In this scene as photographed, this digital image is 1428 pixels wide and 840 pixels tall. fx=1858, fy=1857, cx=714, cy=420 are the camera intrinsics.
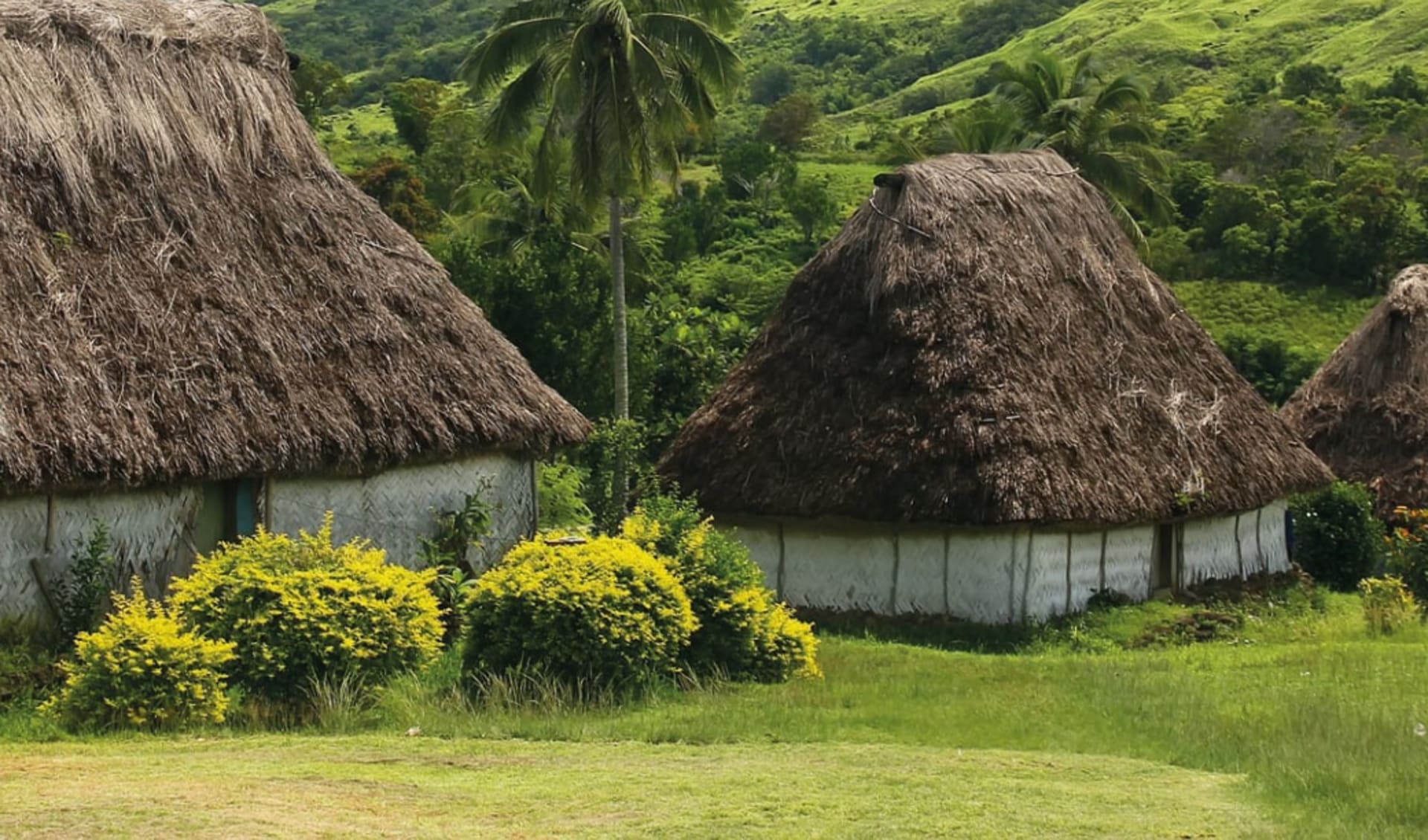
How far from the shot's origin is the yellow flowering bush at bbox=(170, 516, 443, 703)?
13.4 meters

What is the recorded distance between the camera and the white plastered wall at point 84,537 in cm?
1543

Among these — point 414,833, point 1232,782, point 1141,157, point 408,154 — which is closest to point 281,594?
point 414,833

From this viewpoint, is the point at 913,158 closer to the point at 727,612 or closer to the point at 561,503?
→ the point at 561,503

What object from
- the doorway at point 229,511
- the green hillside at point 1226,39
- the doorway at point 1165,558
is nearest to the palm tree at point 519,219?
the doorway at point 1165,558

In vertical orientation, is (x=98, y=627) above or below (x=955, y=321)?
below

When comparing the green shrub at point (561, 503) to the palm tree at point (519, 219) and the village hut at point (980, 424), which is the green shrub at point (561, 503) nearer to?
the village hut at point (980, 424)

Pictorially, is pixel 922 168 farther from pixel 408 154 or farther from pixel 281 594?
pixel 408 154

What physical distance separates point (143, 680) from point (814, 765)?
4.76 metres

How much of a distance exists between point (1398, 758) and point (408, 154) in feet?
198

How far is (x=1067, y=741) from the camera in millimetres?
12555

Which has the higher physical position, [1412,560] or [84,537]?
[84,537]

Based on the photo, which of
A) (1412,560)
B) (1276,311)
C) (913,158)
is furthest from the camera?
(1276,311)

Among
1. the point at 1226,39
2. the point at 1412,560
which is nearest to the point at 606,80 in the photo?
the point at 1412,560

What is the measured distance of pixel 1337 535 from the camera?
92.0 ft
